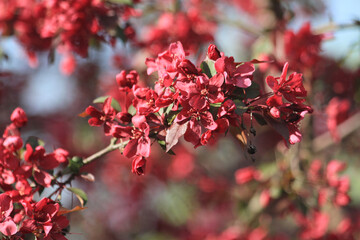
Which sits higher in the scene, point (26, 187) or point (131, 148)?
point (131, 148)

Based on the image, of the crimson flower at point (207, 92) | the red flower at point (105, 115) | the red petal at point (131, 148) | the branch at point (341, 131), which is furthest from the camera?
the branch at point (341, 131)

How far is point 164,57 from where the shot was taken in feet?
3.86

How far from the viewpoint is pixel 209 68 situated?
1114 millimetres

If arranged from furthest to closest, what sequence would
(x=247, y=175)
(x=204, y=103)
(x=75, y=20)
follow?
(x=247, y=175) → (x=75, y=20) → (x=204, y=103)

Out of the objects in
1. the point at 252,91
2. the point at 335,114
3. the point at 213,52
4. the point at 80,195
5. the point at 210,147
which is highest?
the point at 213,52

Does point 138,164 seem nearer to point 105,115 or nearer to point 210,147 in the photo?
point 105,115

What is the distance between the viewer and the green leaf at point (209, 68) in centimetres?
111

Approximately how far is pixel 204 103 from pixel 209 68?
0.13 metres

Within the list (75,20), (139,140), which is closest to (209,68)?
(139,140)

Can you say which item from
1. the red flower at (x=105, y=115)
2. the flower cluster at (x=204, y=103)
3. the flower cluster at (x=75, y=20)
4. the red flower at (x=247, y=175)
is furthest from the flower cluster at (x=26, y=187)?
the red flower at (x=247, y=175)

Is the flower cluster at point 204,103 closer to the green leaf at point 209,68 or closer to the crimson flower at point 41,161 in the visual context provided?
the green leaf at point 209,68

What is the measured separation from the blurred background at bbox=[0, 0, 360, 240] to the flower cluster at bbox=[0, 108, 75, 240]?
3.8 inches

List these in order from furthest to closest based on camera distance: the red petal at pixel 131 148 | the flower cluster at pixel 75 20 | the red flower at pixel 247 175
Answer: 1. the red flower at pixel 247 175
2. the flower cluster at pixel 75 20
3. the red petal at pixel 131 148

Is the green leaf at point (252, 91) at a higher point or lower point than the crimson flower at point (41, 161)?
higher
